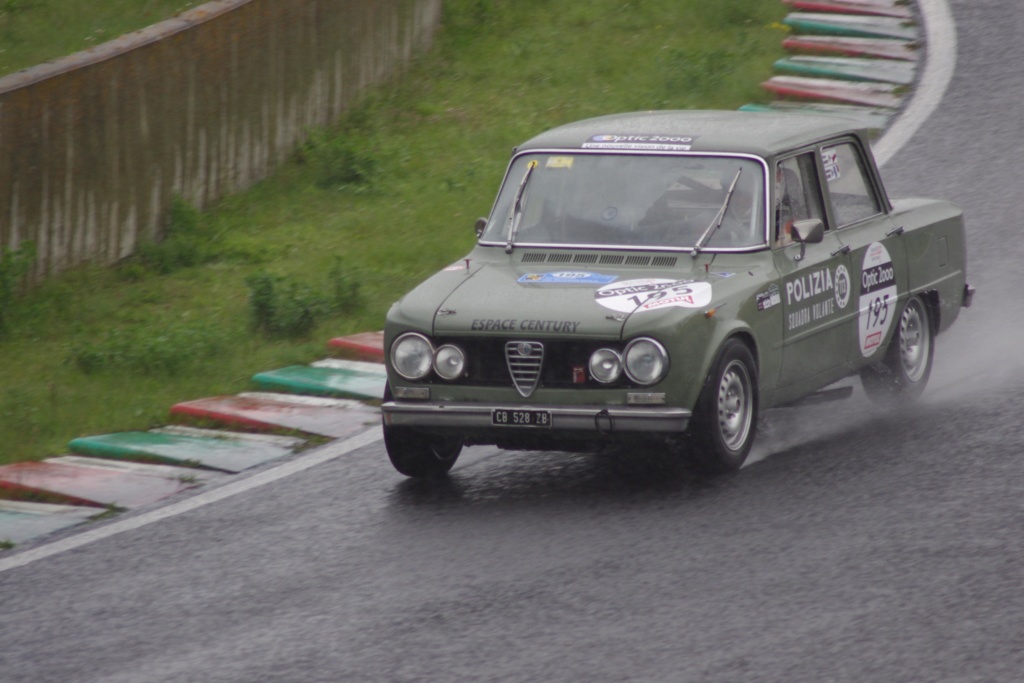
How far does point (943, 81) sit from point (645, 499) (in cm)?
933

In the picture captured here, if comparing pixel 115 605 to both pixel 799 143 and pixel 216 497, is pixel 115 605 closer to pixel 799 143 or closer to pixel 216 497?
pixel 216 497

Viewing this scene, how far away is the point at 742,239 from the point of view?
310 inches

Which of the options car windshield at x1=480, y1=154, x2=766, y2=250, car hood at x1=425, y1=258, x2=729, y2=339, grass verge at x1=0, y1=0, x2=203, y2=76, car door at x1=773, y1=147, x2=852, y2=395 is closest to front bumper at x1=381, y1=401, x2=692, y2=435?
car hood at x1=425, y1=258, x2=729, y2=339

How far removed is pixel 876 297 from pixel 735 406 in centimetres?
152

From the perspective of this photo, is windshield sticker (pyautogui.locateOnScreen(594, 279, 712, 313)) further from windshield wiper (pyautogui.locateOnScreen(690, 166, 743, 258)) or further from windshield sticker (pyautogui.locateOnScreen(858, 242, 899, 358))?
windshield sticker (pyautogui.locateOnScreen(858, 242, 899, 358))

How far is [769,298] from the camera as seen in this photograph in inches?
302

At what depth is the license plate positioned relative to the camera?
716cm

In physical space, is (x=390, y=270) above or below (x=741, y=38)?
below

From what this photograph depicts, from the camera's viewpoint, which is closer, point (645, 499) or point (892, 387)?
point (645, 499)

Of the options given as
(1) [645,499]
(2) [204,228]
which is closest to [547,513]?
(1) [645,499]

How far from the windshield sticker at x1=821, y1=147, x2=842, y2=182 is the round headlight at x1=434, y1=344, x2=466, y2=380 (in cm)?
244

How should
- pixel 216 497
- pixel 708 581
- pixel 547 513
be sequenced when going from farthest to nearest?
pixel 216 497 < pixel 547 513 < pixel 708 581

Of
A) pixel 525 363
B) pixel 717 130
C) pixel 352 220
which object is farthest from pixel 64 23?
pixel 525 363

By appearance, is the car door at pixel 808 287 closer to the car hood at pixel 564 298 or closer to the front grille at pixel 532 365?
the car hood at pixel 564 298
